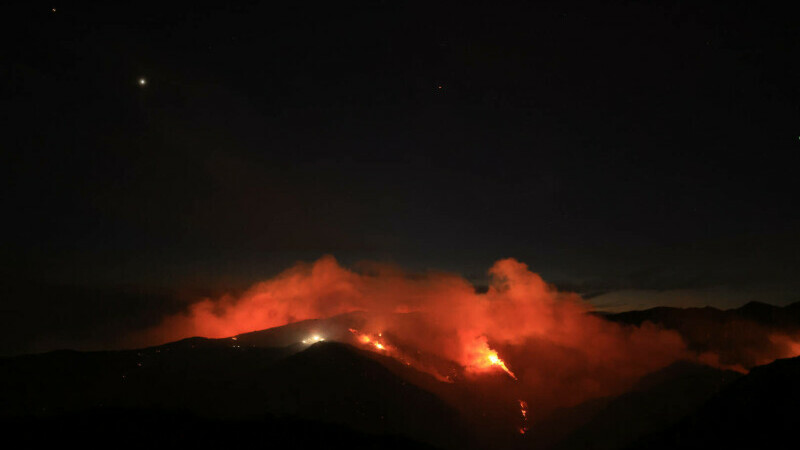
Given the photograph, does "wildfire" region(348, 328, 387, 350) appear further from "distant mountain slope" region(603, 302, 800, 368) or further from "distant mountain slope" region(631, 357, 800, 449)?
"distant mountain slope" region(603, 302, 800, 368)

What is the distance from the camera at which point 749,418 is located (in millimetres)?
32312

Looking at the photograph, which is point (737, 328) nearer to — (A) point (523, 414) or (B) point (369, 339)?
(A) point (523, 414)

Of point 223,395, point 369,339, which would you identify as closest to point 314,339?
point 369,339

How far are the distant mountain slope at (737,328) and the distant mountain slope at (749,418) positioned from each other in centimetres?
4404

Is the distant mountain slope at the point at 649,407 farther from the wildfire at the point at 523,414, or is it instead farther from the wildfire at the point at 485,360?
the wildfire at the point at 485,360

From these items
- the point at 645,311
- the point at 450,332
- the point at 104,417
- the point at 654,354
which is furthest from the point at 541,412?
the point at 645,311

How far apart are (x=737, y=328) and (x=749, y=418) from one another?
86558mm

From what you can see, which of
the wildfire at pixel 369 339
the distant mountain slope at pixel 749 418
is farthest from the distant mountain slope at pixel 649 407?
the wildfire at pixel 369 339

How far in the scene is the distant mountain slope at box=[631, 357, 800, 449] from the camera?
29812 millimetres

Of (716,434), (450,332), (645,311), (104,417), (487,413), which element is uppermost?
(645,311)

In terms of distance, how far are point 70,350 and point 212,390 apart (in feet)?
104

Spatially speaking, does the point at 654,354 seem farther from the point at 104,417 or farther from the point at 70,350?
the point at 70,350

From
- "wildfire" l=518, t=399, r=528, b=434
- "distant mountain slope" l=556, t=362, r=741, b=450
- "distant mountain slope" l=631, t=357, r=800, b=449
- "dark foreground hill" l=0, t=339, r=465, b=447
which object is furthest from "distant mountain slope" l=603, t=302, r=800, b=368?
"dark foreground hill" l=0, t=339, r=465, b=447

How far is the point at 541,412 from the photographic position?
173ft
